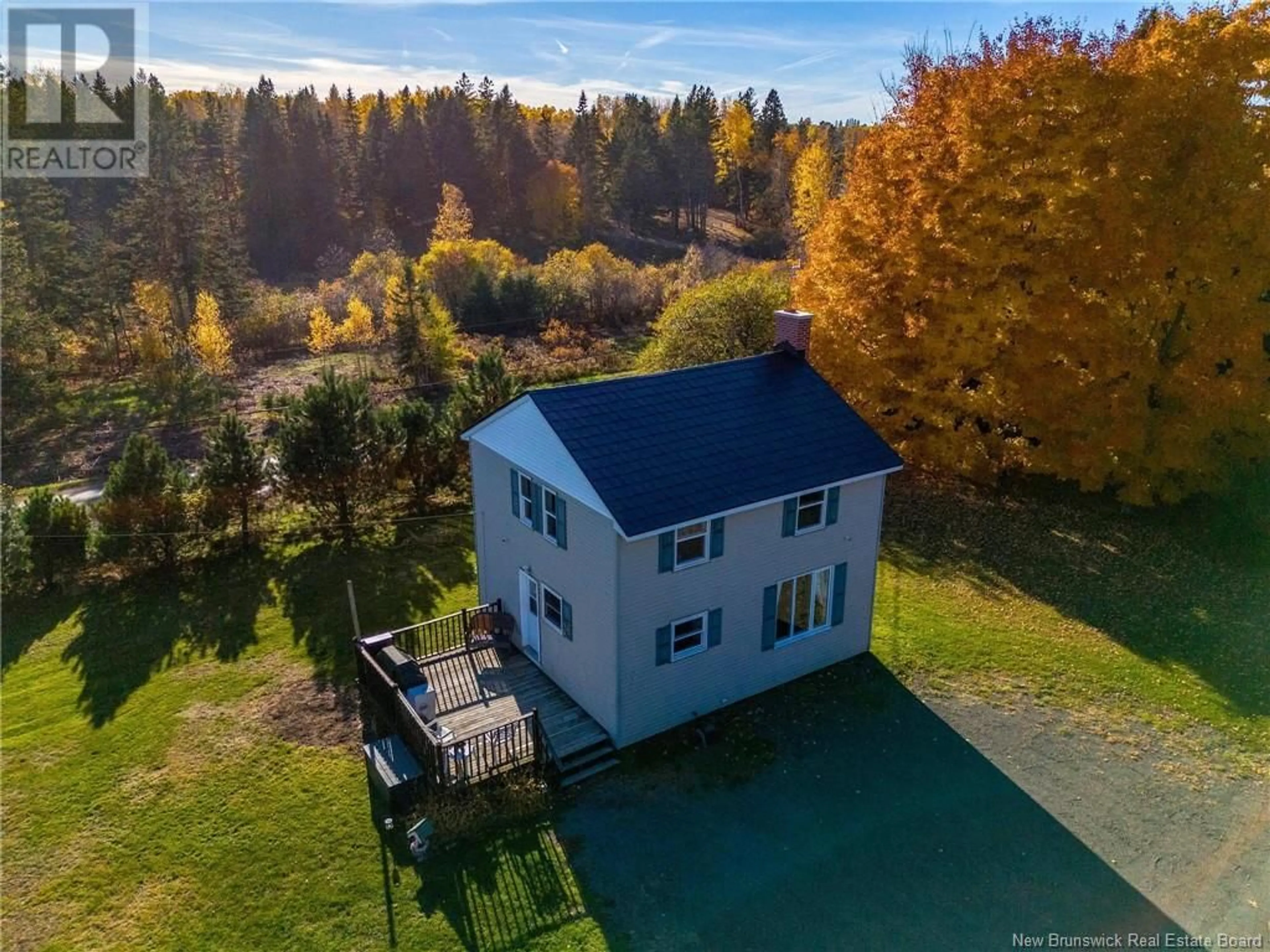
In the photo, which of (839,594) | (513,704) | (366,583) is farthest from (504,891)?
(366,583)

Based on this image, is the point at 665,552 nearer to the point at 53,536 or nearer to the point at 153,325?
the point at 53,536

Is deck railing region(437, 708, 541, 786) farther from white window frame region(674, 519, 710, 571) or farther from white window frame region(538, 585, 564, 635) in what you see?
white window frame region(674, 519, 710, 571)

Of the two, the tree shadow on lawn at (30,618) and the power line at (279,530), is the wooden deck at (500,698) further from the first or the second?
the tree shadow on lawn at (30,618)

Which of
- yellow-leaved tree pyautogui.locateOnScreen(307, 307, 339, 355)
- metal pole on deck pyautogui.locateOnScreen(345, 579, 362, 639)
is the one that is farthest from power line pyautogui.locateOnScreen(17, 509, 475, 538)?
yellow-leaved tree pyautogui.locateOnScreen(307, 307, 339, 355)

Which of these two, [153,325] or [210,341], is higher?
[153,325]

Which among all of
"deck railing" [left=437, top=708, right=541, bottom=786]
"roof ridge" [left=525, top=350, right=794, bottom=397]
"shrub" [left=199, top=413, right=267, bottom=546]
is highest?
"roof ridge" [left=525, top=350, right=794, bottom=397]

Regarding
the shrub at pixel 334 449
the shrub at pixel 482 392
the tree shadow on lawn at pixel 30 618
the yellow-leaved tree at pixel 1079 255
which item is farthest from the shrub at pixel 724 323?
the tree shadow on lawn at pixel 30 618
